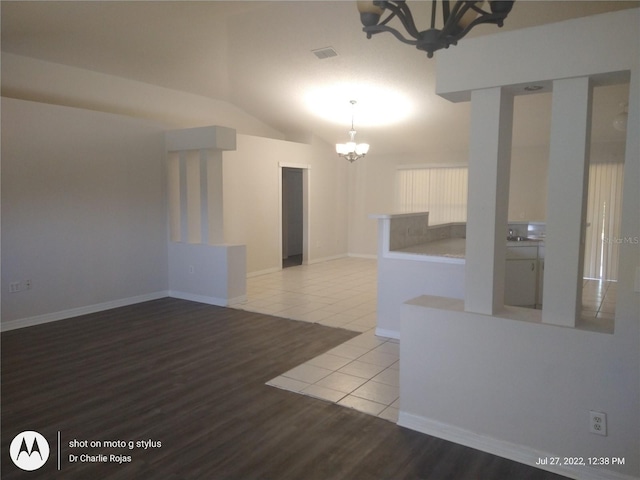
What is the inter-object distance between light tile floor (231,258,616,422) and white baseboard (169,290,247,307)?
0.35 feet

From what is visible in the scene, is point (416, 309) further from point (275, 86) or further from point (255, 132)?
point (255, 132)

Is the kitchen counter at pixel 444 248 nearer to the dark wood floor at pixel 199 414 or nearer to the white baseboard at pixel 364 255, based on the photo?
the dark wood floor at pixel 199 414

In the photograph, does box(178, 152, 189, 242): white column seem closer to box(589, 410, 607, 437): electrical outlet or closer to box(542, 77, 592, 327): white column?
box(542, 77, 592, 327): white column

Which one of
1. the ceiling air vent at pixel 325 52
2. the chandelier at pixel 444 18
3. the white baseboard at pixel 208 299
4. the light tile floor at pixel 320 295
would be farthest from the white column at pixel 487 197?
the white baseboard at pixel 208 299

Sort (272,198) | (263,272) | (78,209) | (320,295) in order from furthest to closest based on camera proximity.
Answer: (272,198) → (263,272) → (320,295) → (78,209)

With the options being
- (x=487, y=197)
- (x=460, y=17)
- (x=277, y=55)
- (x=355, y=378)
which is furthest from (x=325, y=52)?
(x=460, y=17)

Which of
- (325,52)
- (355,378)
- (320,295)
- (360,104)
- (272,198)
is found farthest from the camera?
(272,198)

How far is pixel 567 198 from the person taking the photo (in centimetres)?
229

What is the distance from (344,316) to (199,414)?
104 inches

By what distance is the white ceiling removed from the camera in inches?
179

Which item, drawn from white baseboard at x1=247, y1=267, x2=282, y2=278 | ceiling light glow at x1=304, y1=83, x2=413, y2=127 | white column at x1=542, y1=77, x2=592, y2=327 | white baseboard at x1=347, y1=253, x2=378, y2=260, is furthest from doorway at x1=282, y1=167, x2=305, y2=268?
white column at x1=542, y1=77, x2=592, y2=327

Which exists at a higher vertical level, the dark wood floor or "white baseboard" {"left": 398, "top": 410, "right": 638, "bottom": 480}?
"white baseboard" {"left": 398, "top": 410, "right": 638, "bottom": 480}

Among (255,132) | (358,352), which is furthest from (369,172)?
(358,352)

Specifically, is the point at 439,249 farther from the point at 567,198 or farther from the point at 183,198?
the point at 183,198
